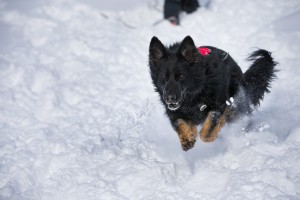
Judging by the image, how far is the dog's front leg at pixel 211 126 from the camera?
4.67 metres

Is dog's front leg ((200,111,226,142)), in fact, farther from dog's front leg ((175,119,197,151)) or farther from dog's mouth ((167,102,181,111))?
dog's mouth ((167,102,181,111))

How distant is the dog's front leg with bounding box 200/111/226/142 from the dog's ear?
0.96m

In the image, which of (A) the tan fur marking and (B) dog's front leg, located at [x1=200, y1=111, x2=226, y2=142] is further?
(B) dog's front leg, located at [x1=200, y1=111, x2=226, y2=142]

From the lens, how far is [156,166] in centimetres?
452

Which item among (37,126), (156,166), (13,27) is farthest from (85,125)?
(13,27)

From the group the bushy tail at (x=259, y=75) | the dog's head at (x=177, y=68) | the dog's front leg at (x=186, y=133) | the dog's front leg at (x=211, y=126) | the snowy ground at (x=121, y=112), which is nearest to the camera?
the snowy ground at (x=121, y=112)

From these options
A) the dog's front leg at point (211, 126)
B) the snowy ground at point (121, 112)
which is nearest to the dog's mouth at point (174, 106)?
the dog's front leg at point (211, 126)

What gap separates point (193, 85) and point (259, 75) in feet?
4.82

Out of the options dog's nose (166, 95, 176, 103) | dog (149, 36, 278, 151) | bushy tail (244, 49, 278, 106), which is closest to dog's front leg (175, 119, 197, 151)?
dog (149, 36, 278, 151)

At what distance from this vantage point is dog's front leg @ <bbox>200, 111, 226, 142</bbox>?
4672 mm

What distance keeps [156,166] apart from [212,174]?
2.26ft

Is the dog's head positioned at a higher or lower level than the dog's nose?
higher

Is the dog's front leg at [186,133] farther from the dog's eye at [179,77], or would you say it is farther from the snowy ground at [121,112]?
the dog's eye at [179,77]

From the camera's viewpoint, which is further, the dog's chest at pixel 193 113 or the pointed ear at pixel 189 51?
the dog's chest at pixel 193 113
